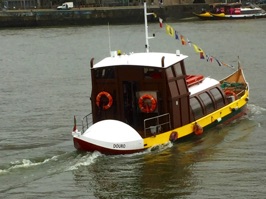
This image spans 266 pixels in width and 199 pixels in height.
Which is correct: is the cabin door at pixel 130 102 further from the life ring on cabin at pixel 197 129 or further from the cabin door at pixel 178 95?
the life ring on cabin at pixel 197 129

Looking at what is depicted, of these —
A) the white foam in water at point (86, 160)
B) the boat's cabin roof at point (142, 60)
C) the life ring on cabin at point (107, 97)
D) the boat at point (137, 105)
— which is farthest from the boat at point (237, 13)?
the white foam in water at point (86, 160)

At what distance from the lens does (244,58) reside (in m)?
43.4

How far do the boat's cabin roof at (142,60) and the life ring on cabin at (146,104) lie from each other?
851 mm

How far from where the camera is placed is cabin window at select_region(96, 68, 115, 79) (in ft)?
67.3

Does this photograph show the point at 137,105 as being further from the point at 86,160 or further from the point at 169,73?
the point at 86,160

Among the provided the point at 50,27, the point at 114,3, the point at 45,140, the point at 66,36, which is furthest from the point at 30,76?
the point at 114,3

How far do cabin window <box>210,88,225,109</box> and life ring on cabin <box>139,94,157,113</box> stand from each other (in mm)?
4189

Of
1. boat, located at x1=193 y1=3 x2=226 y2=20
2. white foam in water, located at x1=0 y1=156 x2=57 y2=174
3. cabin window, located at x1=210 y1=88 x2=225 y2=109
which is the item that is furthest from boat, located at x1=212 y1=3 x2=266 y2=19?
white foam in water, located at x1=0 y1=156 x2=57 y2=174

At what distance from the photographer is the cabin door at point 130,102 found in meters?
20.5

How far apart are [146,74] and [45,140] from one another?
13.9 ft

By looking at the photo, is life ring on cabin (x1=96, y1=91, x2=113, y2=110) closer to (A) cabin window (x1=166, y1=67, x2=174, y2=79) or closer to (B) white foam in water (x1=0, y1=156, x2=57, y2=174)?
(A) cabin window (x1=166, y1=67, x2=174, y2=79)

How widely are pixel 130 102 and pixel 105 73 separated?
1057 millimetres

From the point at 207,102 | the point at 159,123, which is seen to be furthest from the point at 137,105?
the point at 207,102

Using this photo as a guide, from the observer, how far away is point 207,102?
2312cm
